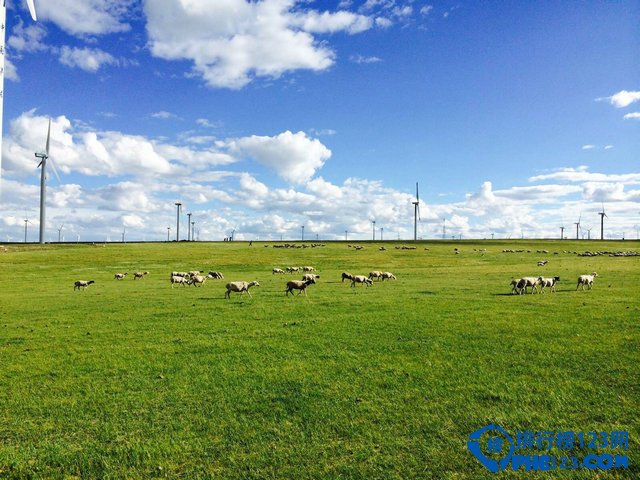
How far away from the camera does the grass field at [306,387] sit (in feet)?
29.5

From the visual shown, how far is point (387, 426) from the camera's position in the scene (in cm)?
1020

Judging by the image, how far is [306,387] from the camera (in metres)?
12.8

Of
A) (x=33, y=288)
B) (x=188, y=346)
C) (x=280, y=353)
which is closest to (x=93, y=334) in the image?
(x=188, y=346)

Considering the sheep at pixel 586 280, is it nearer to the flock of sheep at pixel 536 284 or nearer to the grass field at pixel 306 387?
the flock of sheep at pixel 536 284

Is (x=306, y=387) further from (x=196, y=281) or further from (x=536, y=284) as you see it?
(x=196, y=281)

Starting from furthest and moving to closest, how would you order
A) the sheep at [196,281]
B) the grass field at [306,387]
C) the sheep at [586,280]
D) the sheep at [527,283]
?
the sheep at [196,281] → the sheep at [586,280] → the sheep at [527,283] → the grass field at [306,387]

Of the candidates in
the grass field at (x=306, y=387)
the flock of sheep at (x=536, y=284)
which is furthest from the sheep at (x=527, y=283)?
the grass field at (x=306, y=387)

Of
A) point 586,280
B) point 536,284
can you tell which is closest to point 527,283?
point 536,284

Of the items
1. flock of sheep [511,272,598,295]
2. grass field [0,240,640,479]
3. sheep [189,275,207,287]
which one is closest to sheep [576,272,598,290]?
flock of sheep [511,272,598,295]

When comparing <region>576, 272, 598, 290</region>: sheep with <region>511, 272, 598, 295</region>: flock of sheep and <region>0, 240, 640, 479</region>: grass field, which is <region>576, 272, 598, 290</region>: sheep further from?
<region>0, 240, 640, 479</region>: grass field

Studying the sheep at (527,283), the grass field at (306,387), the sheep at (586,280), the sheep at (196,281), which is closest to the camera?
the grass field at (306,387)

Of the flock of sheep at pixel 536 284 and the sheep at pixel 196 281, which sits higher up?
the flock of sheep at pixel 536 284

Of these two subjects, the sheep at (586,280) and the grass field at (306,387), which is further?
the sheep at (586,280)

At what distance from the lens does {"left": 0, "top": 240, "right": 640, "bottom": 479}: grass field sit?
8.98 meters
